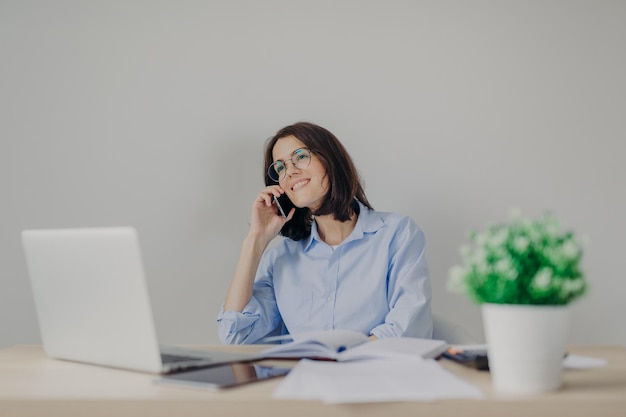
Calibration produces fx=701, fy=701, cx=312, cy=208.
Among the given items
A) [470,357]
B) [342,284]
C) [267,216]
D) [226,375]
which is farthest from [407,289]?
[226,375]

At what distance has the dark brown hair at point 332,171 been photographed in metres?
2.60

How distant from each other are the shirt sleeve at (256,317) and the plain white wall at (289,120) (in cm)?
32

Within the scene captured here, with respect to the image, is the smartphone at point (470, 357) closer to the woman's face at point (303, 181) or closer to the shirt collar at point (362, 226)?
the shirt collar at point (362, 226)

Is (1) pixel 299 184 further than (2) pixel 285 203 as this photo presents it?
No

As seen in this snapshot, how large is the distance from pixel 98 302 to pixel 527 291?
2.69ft

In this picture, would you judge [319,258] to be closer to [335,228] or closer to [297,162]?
[335,228]

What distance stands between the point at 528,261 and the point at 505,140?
5.98 ft

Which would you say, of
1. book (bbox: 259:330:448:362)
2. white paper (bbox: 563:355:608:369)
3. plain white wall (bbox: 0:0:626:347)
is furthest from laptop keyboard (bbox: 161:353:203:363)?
plain white wall (bbox: 0:0:626:347)

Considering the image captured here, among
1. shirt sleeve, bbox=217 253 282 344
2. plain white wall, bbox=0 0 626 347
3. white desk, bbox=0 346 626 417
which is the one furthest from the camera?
plain white wall, bbox=0 0 626 347

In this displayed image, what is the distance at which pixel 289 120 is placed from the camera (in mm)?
2936

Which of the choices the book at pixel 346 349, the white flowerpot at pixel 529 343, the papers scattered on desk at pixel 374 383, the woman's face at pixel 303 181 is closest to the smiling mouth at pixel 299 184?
the woman's face at pixel 303 181

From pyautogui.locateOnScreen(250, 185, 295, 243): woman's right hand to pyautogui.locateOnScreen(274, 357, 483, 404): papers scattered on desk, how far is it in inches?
49.6

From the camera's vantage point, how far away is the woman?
95.6 inches

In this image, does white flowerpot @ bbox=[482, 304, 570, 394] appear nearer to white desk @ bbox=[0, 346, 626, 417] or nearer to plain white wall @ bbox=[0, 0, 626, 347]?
white desk @ bbox=[0, 346, 626, 417]
